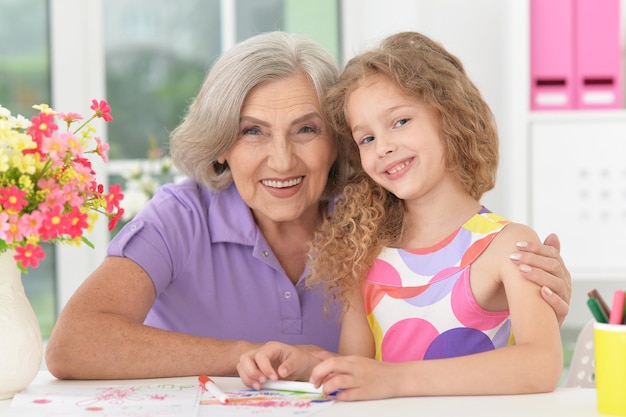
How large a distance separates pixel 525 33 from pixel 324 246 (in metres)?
1.16

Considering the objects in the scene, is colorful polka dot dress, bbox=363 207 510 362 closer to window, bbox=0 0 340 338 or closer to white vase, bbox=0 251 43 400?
white vase, bbox=0 251 43 400

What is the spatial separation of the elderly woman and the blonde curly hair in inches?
4.1

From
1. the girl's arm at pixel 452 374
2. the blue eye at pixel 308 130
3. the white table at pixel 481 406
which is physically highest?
the blue eye at pixel 308 130

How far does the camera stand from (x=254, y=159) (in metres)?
1.92

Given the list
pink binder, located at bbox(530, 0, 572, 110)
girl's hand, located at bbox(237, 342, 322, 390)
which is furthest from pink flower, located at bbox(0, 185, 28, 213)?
pink binder, located at bbox(530, 0, 572, 110)

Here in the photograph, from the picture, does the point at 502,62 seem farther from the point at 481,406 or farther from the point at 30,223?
the point at 30,223

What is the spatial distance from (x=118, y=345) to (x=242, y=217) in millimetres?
470

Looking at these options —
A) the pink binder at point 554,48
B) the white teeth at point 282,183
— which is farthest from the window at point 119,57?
the white teeth at point 282,183

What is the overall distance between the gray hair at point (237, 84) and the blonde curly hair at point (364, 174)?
13 centimetres

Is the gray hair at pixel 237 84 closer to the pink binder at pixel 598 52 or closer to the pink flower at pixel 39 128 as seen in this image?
the pink flower at pixel 39 128

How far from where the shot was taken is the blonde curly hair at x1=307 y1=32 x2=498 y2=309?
5.63 feet

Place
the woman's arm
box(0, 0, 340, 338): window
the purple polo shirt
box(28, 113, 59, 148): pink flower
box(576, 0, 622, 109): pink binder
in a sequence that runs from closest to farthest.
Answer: box(28, 113, 59, 148): pink flower → the woman's arm → the purple polo shirt → box(576, 0, 622, 109): pink binder → box(0, 0, 340, 338): window

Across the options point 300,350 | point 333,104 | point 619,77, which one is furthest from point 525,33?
point 300,350

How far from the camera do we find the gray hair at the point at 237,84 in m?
1.90
